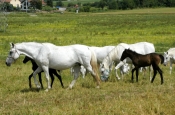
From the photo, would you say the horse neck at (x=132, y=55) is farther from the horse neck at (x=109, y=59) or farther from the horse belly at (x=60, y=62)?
the horse belly at (x=60, y=62)

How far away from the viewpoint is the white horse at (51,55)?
42.1 feet

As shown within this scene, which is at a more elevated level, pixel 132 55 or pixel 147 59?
pixel 132 55

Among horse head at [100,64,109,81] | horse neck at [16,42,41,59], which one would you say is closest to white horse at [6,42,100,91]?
horse neck at [16,42,41,59]

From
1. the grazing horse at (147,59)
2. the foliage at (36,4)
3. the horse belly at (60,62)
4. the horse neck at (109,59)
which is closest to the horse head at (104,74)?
the horse neck at (109,59)

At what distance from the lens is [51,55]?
12992mm

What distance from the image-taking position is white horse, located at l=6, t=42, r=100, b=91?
42.1 feet

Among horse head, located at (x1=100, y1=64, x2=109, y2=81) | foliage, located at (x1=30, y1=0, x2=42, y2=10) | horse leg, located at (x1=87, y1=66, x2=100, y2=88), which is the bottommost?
horse head, located at (x1=100, y1=64, x2=109, y2=81)

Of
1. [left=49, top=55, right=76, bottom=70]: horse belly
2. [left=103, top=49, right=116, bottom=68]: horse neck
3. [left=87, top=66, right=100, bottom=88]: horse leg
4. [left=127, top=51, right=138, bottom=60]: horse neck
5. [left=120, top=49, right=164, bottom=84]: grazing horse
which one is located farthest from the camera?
[left=103, top=49, right=116, bottom=68]: horse neck

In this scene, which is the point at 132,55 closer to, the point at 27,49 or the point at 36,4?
the point at 27,49

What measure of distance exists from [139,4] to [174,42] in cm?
12961

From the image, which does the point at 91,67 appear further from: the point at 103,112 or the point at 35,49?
the point at 103,112

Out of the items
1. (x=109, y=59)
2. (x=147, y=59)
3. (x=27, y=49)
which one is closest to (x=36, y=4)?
(x=109, y=59)

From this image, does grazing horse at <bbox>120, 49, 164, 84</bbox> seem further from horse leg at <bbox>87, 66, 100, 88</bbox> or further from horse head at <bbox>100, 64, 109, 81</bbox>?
horse leg at <bbox>87, 66, 100, 88</bbox>

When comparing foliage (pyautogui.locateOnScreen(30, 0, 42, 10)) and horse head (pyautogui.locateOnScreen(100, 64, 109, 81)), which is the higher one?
foliage (pyautogui.locateOnScreen(30, 0, 42, 10))
